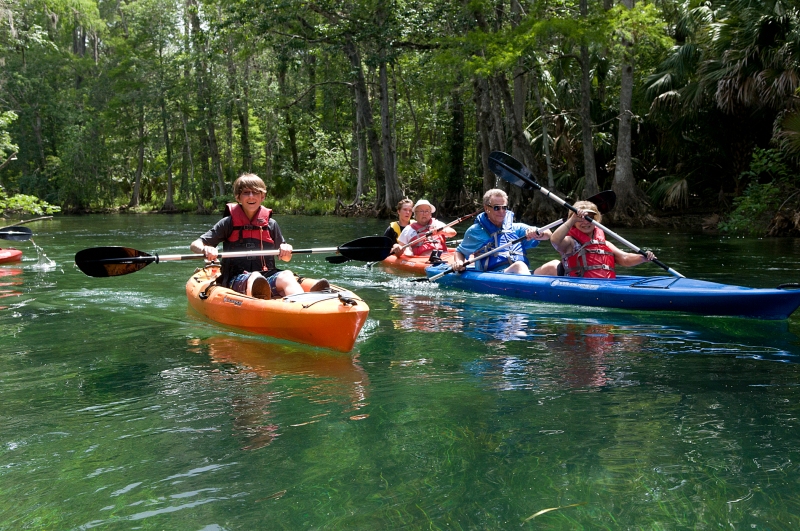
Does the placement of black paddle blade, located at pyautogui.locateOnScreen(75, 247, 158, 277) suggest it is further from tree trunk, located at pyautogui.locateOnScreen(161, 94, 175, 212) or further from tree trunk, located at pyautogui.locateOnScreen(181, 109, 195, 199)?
tree trunk, located at pyautogui.locateOnScreen(161, 94, 175, 212)

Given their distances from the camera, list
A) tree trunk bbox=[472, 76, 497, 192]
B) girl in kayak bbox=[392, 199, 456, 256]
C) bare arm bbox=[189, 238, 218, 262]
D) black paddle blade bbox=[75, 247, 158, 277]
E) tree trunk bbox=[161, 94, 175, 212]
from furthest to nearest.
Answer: tree trunk bbox=[161, 94, 175, 212] < tree trunk bbox=[472, 76, 497, 192] < girl in kayak bbox=[392, 199, 456, 256] < black paddle blade bbox=[75, 247, 158, 277] < bare arm bbox=[189, 238, 218, 262]

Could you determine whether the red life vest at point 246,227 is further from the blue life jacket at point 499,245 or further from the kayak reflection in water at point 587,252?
the blue life jacket at point 499,245

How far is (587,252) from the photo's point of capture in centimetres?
768

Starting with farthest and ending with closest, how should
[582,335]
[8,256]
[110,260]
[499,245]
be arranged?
[8,256], [499,245], [110,260], [582,335]

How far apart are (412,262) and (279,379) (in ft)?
18.2

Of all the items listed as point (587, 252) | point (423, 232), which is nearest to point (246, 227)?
point (587, 252)

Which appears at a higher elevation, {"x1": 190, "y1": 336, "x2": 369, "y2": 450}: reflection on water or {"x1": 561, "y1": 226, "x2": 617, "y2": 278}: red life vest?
{"x1": 561, "y1": 226, "x2": 617, "y2": 278}: red life vest

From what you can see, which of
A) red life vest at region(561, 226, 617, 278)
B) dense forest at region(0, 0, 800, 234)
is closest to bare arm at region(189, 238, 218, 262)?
red life vest at region(561, 226, 617, 278)

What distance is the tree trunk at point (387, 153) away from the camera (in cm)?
2523

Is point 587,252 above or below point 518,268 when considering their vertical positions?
above

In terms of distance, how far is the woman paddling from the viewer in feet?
24.2

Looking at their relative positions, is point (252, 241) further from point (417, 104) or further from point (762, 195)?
point (417, 104)

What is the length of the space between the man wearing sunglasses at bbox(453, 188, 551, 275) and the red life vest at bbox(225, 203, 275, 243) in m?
2.77

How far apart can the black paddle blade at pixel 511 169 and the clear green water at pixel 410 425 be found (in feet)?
7.83
